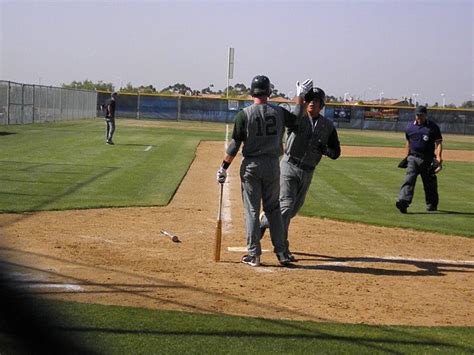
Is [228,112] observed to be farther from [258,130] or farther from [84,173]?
[258,130]

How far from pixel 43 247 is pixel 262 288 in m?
2.86

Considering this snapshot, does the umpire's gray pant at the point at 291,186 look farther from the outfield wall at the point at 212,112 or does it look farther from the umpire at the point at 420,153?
the outfield wall at the point at 212,112

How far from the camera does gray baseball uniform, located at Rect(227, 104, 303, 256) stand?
8078mm

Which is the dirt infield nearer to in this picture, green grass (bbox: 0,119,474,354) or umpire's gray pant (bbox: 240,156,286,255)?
umpire's gray pant (bbox: 240,156,286,255)

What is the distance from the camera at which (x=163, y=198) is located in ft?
45.3

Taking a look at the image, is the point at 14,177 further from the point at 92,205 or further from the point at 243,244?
the point at 243,244

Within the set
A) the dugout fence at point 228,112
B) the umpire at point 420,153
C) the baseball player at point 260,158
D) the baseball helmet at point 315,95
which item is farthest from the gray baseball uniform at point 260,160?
the dugout fence at point 228,112

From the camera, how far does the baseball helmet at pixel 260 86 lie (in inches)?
321

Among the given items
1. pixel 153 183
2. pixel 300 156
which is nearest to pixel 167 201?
pixel 153 183

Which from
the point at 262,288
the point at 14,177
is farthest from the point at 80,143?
the point at 262,288

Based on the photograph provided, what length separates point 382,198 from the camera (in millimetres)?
15945

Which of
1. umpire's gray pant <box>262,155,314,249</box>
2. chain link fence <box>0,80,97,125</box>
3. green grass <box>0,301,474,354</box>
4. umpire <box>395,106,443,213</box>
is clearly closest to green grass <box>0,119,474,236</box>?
umpire <box>395,106,443,213</box>

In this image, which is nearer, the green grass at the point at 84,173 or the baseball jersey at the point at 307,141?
the baseball jersey at the point at 307,141

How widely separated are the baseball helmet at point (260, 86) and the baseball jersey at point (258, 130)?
5.6 inches
